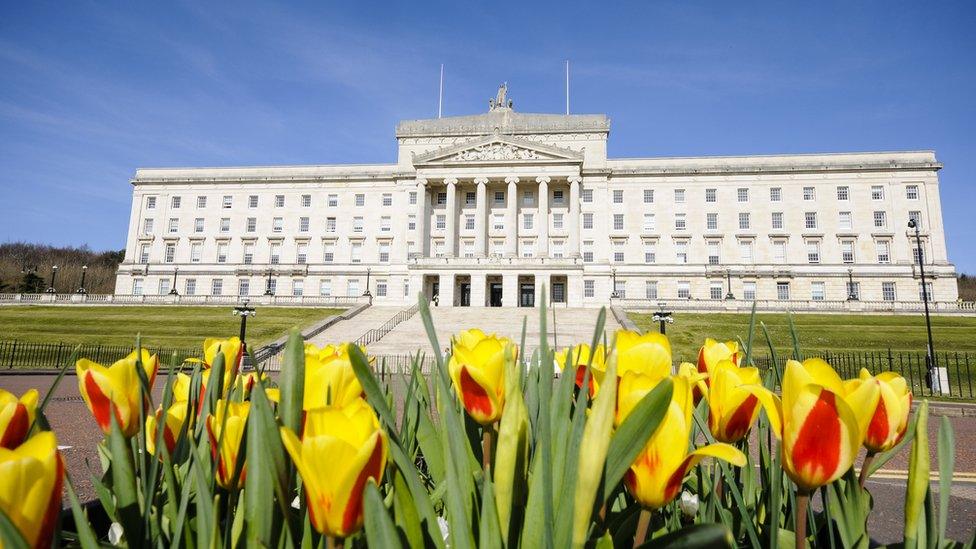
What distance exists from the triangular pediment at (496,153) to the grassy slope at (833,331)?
66.7ft

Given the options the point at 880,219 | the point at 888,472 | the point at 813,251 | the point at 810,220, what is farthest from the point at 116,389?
the point at 880,219

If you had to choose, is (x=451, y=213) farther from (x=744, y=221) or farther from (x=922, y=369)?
(x=922, y=369)

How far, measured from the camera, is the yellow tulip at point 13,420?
106 centimetres

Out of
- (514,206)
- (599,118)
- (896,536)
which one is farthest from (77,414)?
(599,118)

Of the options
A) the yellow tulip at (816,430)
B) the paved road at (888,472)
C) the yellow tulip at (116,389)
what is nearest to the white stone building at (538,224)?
the paved road at (888,472)

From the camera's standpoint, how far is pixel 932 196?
46.8 m

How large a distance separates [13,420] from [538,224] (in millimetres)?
49703

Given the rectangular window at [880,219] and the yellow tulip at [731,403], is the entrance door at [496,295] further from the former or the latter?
the yellow tulip at [731,403]

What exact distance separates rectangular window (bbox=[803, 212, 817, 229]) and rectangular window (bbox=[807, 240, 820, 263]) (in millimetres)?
1672

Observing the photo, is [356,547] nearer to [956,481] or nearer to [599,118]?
[956,481]

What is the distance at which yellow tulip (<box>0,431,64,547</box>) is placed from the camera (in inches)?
27.8

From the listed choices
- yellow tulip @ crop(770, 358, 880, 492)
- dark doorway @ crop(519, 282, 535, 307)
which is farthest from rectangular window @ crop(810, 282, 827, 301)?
yellow tulip @ crop(770, 358, 880, 492)

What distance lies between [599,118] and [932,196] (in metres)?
33.5

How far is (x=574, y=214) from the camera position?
4822 cm
